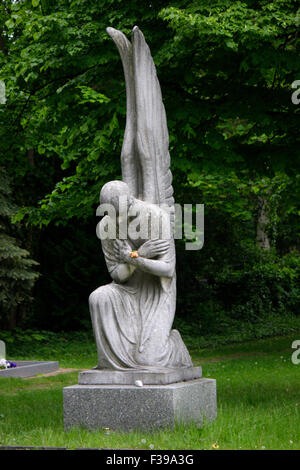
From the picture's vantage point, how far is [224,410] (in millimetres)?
8148

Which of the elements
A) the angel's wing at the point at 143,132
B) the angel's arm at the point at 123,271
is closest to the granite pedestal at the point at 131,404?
the angel's arm at the point at 123,271

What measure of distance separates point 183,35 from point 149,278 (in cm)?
387

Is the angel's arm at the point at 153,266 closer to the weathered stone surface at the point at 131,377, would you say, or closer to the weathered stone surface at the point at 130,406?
the weathered stone surface at the point at 131,377

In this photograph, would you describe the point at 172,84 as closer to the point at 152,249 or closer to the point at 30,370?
the point at 152,249

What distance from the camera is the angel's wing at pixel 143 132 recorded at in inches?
309

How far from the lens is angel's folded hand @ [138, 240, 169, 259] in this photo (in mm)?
7414

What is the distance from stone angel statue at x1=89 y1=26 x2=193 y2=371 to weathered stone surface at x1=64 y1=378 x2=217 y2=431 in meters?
0.33

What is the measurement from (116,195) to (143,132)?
0.94 meters

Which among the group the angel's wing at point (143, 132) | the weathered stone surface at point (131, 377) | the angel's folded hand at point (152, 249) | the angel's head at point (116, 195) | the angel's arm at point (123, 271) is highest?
the angel's wing at point (143, 132)

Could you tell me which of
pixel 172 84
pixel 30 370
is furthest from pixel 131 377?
pixel 30 370

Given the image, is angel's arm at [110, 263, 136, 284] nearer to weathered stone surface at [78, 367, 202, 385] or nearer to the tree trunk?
weathered stone surface at [78, 367, 202, 385]

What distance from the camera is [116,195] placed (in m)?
7.29
